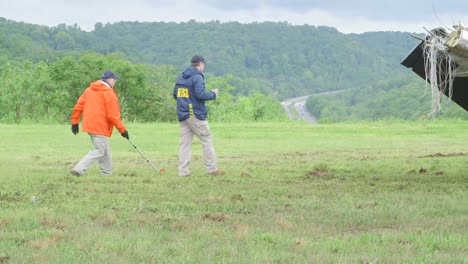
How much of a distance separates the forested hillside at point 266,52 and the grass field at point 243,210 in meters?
77.1

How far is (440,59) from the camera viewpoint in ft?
35.4

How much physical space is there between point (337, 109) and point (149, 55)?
123 ft

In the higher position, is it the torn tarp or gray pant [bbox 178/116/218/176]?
the torn tarp

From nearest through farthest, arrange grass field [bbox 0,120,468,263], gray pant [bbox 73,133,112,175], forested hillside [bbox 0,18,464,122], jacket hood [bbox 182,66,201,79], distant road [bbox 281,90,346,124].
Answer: grass field [bbox 0,120,468,263]
gray pant [bbox 73,133,112,175]
jacket hood [bbox 182,66,201,79]
forested hillside [bbox 0,18,464,122]
distant road [bbox 281,90,346,124]

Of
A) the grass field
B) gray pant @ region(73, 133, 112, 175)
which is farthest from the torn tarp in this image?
gray pant @ region(73, 133, 112, 175)

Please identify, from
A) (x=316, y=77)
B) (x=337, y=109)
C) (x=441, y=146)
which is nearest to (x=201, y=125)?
(x=441, y=146)

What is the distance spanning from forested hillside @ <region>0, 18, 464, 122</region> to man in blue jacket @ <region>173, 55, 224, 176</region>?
78574 mm

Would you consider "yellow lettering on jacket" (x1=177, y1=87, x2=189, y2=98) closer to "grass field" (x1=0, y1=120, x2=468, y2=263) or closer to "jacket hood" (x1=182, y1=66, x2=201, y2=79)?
"jacket hood" (x1=182, y1=66, x2=201, y2=79)

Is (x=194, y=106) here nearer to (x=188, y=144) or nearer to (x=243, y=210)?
(x=188, y=144)

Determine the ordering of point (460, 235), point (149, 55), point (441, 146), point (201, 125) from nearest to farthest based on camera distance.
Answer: point (460, 235), point (201, 125), point (441, 146), point (149, 55)

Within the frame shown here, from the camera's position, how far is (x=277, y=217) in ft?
26.6

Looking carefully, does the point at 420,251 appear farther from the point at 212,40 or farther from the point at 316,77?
the point at 316,77

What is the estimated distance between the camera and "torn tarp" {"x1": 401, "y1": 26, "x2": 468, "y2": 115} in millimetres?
9992

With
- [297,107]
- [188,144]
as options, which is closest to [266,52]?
[297,107]
